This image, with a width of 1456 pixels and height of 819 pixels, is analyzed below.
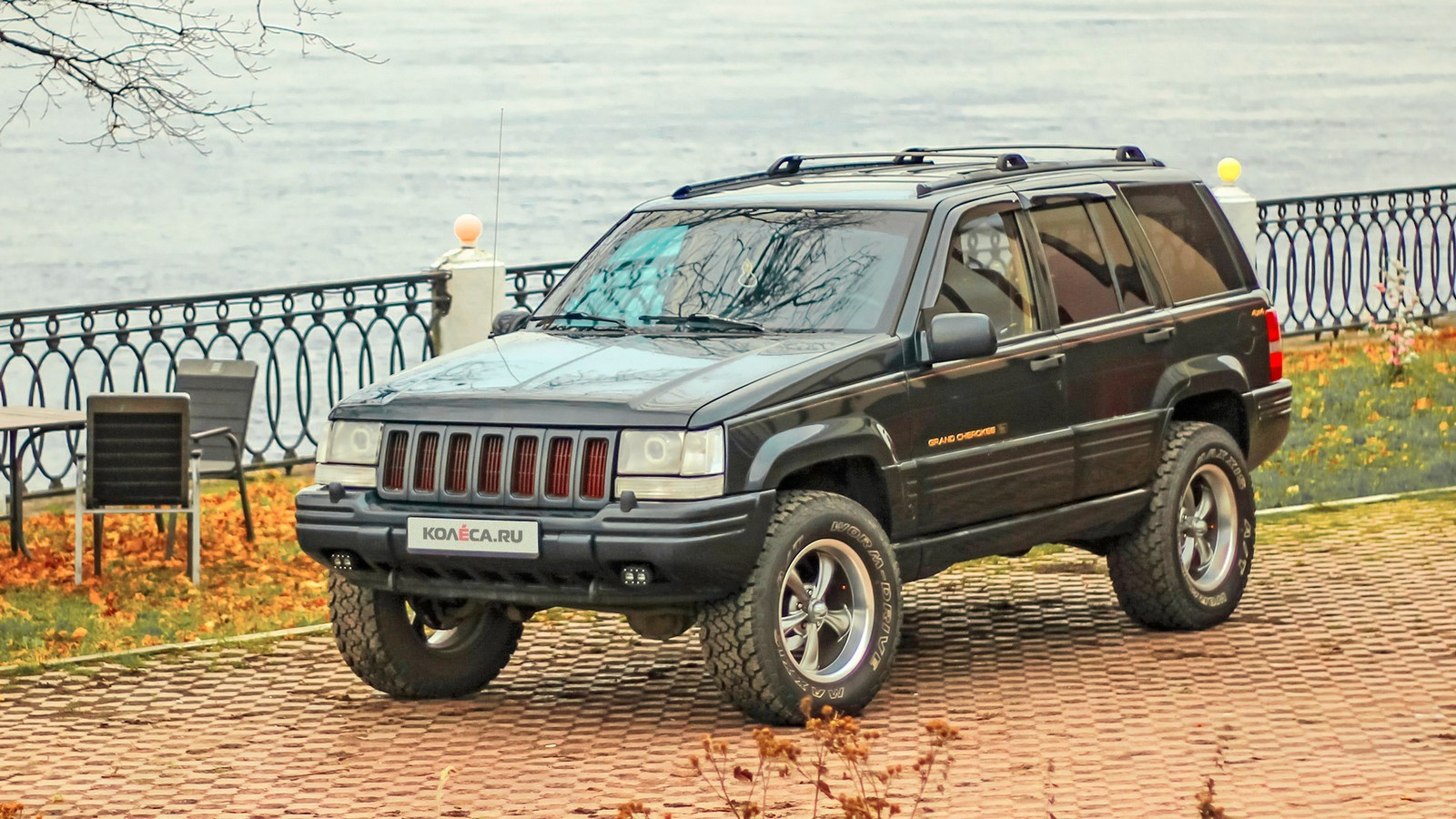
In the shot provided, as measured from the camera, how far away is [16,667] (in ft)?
32.3

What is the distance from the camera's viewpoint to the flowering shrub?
18344mm

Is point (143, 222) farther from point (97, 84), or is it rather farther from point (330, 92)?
point (330, 92)

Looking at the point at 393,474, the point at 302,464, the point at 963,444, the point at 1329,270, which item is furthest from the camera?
the point at 1329,270

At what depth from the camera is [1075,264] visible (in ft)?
31.5

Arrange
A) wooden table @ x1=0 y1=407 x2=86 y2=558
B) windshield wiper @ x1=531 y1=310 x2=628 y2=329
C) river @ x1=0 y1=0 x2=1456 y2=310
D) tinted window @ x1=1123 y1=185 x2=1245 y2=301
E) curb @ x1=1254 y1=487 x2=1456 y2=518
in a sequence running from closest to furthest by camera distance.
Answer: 1. windshield wiper @ x1=531 y1=310 x2=628 y2=329
2. tinted window @ x1=1123 y1=185 x2=1245 y2=301
3. wooden table @ x1=0 y1=407 x2=86 y2=558
4. curb @ x1=1254 y1=487 x2=1456 y2=518
5. river @ x1=0 y1=0 x2=1456 y2=310

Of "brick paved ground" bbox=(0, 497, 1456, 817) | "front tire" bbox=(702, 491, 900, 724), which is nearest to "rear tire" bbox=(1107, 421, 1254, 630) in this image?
"brick paved ground" bbox=(0, 497, 1456, 817)

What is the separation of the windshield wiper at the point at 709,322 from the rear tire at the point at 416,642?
1.30m

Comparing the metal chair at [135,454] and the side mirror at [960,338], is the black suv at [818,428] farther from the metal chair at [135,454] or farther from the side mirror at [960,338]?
the metal chair at [135,454]

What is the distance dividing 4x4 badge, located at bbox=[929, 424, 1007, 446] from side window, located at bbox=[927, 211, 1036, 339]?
0.38 metres

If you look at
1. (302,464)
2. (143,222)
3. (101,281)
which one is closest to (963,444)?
(302,464)

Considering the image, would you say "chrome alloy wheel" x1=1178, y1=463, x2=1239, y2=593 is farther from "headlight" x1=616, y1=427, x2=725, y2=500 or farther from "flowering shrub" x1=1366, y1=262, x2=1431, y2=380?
"flowering shrub" x1=1366, y1=262, x2=1431, y2=380

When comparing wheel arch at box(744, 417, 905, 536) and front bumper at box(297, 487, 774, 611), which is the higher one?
wheel arch at box(744, 417, 905, 536)

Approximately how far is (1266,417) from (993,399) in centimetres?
202

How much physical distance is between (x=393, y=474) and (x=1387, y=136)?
99.4 meters
